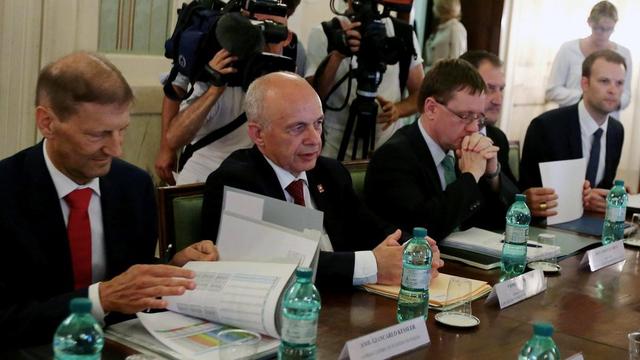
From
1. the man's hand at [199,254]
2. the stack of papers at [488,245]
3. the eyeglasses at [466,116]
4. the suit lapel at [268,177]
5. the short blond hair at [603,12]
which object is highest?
the short blond hair at [603,12]

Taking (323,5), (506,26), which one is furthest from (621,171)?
(323,5)

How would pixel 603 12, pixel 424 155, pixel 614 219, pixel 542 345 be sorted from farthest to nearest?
pixel 603 12, pixel 614 219, pixel 424 155, pixel 542 345

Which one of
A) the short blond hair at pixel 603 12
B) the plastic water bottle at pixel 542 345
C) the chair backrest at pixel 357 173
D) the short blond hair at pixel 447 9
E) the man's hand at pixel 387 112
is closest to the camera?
the plastic water bottle at pixel 542 345

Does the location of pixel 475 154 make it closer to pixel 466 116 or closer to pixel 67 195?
pixel 466 116

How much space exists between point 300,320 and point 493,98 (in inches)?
88.7

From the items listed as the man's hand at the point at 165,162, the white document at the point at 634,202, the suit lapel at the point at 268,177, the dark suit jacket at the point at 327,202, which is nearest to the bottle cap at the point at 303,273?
the dark suit jacket at the point at 327,202

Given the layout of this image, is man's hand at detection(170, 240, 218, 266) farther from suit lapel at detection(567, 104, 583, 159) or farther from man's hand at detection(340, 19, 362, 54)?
suit lapel at detection(567, 104, 583, 159)

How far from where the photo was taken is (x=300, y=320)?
1492 mm

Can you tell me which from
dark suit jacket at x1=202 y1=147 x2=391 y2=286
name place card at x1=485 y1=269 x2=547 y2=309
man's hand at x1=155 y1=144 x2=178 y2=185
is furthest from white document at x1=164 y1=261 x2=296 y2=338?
man's hand at x1=155 y1=144 x2=178 y2=185

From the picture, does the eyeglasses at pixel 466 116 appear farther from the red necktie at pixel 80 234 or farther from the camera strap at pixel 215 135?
the red necktie at pixel 80 234

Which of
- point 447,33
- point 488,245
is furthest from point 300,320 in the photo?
point 447,33

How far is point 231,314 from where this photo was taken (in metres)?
1.70

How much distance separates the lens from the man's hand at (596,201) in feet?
11.2

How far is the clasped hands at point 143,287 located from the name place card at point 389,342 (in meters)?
0.33
